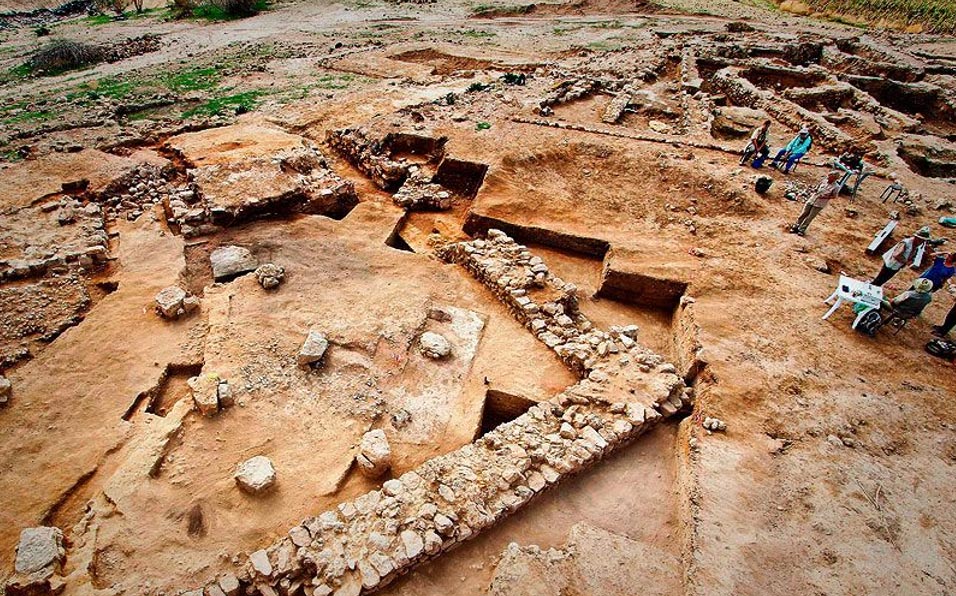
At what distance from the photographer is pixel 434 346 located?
6.18 meters

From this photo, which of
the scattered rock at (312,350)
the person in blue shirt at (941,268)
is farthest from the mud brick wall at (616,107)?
the scattered rock at (312,350)

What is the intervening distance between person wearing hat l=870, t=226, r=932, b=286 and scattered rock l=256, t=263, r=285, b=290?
29.0 feet

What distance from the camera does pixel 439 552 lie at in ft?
13.4

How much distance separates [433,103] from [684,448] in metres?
10.9

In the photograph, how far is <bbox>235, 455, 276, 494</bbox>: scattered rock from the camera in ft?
14.9

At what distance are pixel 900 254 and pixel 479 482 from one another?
648 centimetres

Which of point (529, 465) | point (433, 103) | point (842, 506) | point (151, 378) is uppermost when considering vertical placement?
point (433, 103)

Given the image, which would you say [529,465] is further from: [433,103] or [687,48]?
[687,48]

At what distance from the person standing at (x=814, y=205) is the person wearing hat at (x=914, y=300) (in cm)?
208

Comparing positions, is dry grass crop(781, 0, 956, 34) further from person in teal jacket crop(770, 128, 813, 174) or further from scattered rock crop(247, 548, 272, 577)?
scattered rock crop(247, 548, 272, 577)

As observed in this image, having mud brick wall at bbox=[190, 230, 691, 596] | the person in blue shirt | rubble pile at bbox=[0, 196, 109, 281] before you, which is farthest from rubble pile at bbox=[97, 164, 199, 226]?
the person in blue shirt

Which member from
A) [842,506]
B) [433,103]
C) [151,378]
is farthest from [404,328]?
[433,103]

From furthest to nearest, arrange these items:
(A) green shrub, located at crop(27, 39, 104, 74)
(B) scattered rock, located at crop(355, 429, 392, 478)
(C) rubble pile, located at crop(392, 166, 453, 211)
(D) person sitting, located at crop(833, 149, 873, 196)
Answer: (A) green shrub, located at crop(27, 39, 104, 74) → (C) rubble pile, located at crop(392, 166, 453, 211) → (D) person sitting, located at crop(833, 149, 873, 196) → (B) scattered rock, located at crop(355, 429, 392, 478)

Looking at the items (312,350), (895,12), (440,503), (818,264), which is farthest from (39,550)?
(895,12)
